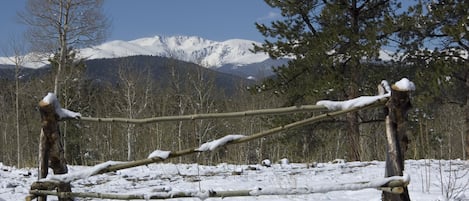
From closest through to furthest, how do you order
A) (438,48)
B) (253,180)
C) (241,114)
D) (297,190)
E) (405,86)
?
(405,86), (297,190), (241,114), (253,180), (438,48)

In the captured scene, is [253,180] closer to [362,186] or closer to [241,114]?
[241,114]

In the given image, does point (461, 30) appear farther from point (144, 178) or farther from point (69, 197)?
point (69, 197)

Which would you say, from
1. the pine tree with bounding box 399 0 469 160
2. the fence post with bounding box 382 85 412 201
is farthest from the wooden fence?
the pine tree with bounding box 399 0 469 160

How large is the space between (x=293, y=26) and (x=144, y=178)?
688cm

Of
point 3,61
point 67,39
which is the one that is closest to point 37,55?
point 67,39

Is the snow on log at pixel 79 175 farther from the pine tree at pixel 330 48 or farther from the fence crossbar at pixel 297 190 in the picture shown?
the pine tree at pixel 330 48

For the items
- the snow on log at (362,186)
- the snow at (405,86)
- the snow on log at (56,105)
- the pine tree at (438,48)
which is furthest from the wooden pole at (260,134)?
the pine tree at (438,48)

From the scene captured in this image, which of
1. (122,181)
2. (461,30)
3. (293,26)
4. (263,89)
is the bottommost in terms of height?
(122,181)

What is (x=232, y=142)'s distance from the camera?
2.54 m

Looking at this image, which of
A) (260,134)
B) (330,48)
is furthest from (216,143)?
(330,48)

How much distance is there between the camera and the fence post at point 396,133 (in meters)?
2.26

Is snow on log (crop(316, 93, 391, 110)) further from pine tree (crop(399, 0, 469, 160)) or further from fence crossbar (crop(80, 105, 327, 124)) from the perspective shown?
pine tree (crop(399, 0, 469, 160))

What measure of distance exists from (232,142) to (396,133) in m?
0.86

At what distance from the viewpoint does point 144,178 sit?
21.3ft
